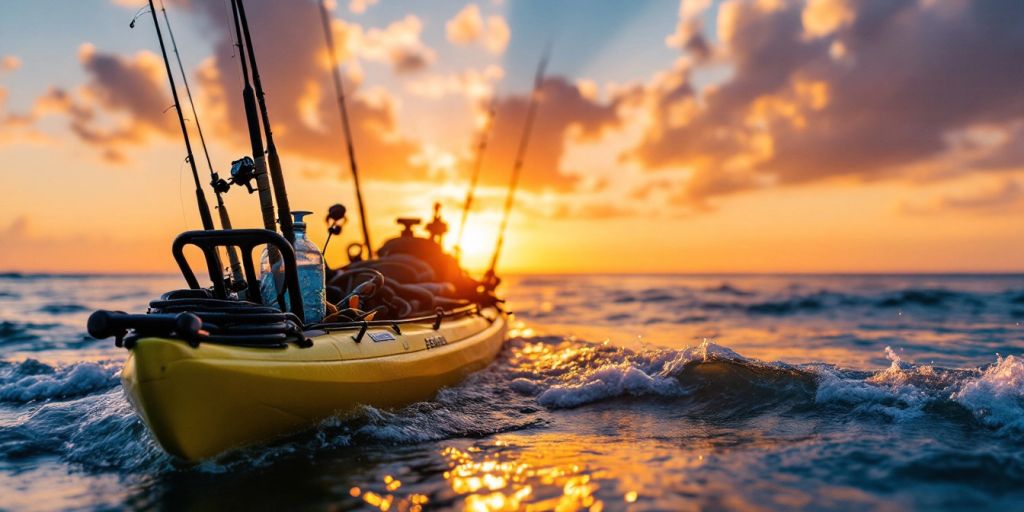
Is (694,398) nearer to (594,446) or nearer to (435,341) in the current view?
(594,446)

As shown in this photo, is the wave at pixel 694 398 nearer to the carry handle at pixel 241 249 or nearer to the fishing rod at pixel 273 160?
the carry handle at pixel 241 249

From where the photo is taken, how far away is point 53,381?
9688 millimetres

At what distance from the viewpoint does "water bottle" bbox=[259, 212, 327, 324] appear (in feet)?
21.2

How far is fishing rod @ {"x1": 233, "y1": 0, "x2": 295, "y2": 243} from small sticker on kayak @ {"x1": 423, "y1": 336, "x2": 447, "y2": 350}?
88.3 inches

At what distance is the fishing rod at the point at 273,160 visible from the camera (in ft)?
20.6

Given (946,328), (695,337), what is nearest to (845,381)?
(695,337)

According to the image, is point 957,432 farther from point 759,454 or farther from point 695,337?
point 695,337

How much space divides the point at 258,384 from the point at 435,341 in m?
3.31

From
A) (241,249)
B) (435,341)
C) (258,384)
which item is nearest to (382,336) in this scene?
(435,341)

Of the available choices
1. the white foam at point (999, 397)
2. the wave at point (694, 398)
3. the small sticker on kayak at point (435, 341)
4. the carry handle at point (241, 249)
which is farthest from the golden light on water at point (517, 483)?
the white foam at point (999, 397)

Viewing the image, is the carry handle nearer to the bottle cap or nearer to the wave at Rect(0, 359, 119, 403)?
the bottle cap

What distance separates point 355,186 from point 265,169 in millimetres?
5980

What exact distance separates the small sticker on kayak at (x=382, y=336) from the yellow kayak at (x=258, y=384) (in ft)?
0.05

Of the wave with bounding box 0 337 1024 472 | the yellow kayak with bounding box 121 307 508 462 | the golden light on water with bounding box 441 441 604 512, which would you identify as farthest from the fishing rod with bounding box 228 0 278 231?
the golden light on water with bounding box 441 441 604 512
